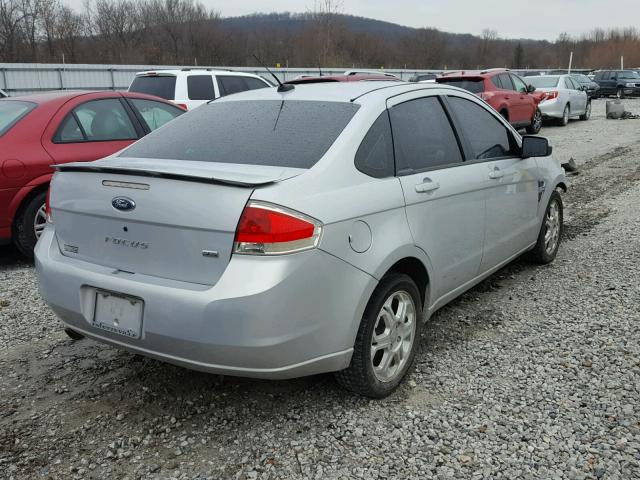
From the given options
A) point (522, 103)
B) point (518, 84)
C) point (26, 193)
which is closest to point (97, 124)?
point (26, 193)

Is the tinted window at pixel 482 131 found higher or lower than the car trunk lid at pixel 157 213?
higher

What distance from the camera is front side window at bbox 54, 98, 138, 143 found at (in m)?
5.97

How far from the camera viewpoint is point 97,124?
6.26m

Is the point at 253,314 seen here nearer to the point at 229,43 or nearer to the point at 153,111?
the point at 153,111

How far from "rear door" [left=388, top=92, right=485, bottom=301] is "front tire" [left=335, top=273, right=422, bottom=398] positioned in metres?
0.28

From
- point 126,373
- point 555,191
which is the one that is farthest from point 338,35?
point 126,373

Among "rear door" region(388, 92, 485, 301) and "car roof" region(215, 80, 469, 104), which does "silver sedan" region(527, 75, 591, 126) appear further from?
"car roof" region(215, 80, 469, 104)

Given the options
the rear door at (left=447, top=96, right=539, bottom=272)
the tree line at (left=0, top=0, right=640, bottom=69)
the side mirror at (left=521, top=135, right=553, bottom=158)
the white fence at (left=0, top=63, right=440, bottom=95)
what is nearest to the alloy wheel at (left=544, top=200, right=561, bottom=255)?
the rear door at (left=447, top=96, right=539, bottom=272)

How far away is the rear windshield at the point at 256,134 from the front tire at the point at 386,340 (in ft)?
2.55

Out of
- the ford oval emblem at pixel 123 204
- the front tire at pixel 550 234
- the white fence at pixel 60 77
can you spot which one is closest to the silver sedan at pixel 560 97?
the white fence at pixel 60 77

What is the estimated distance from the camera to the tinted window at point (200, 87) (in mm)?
11523

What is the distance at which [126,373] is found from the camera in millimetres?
3572

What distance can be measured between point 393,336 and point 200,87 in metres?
9.44

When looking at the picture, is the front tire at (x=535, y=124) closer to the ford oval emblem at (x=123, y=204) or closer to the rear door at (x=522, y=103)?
the rear door at (x=522, y=103)
